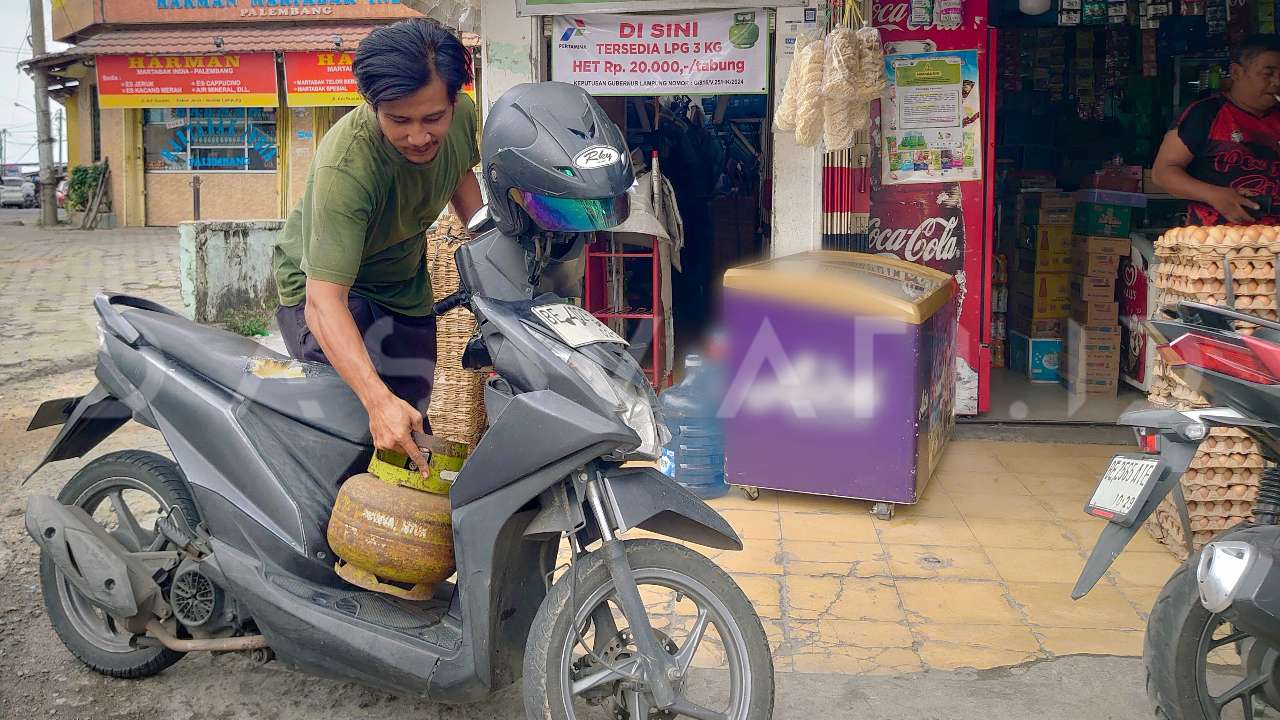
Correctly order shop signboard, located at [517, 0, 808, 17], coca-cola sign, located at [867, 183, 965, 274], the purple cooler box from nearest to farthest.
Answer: the purple cooler box
shop signboard, located at [517, 0, 808, 17]
coca-cola sign, located at [867, 183, 965, 274]

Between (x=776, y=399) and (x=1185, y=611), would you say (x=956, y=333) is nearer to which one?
(x=776, y=399)

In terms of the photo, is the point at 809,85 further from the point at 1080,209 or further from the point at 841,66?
the point at 1080,209

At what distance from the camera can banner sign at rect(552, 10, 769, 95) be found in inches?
244

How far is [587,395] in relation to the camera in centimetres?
252

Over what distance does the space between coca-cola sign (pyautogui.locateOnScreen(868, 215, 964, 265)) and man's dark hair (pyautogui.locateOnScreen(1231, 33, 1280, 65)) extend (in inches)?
65.1

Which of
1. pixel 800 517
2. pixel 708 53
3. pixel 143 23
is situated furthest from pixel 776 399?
pixel 143 23

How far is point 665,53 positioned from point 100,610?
4.14m

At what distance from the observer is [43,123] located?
23266 mm

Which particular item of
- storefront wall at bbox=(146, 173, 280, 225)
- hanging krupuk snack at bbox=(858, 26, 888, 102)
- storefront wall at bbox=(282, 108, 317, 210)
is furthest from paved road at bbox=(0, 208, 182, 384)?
hanging krupuk snack at bbox=(858, 26, 888, 102)

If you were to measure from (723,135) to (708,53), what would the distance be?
3.77 m

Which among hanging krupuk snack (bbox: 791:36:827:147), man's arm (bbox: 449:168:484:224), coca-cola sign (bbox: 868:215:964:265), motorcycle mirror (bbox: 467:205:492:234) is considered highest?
hanging krupuk snack (bbox: 791:36:827:147)

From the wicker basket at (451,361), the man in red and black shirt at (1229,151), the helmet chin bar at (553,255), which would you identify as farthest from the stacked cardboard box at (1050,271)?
the helmet chin bar at (553,255)

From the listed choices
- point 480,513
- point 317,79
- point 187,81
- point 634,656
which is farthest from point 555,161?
point 187,81

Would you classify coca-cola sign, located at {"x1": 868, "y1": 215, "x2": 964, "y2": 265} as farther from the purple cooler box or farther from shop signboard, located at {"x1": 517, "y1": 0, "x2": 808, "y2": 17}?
shop signboard, located at {"x1": 517, "y1": 0, "x2": 808, "y2": 17}
